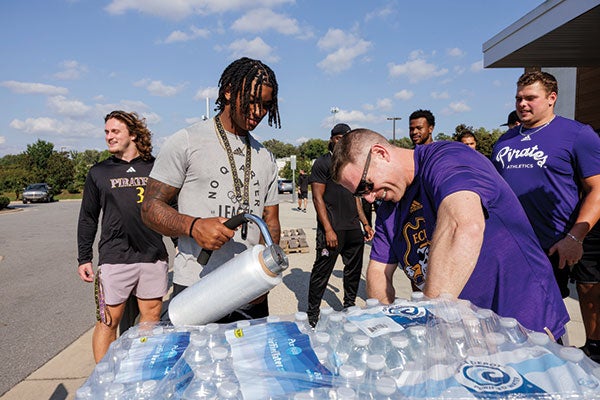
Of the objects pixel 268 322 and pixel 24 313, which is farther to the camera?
pixel 24 313

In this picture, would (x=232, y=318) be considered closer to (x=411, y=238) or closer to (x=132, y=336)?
(x=132, y=336)

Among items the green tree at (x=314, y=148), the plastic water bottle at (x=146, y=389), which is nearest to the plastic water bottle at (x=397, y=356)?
the plastic water bottle at (x=146, y=389)

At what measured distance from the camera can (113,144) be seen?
310cm

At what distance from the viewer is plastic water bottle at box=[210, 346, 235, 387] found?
930 millimetres

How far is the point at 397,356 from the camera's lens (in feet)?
3.18

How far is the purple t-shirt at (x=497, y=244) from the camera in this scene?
1.38 metres

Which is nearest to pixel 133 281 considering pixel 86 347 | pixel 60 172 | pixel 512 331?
pixel 86 347

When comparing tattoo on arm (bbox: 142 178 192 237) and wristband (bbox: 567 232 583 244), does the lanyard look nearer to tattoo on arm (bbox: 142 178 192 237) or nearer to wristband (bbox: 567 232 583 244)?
tattoo on arm (bbox: 142 178 192 237)

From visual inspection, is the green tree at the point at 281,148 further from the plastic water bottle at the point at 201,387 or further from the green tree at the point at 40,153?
the plastic water bottle at the point at 201,387

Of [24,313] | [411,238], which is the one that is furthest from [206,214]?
[24,313]

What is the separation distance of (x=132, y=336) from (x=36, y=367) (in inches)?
120

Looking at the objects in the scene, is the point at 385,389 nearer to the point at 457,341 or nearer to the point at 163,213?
the point at 457,341

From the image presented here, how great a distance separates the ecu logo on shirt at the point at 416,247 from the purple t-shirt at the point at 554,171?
1326 millimetres

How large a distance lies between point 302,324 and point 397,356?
11.8 inches
